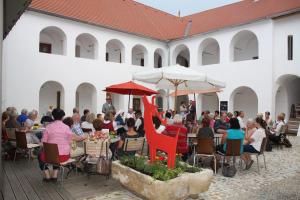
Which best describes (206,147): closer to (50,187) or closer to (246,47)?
(50,187)

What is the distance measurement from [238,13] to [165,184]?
19.0 m

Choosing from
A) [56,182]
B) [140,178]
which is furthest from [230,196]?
[56,182]

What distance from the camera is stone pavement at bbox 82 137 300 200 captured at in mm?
5215

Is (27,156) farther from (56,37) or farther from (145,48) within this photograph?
(145,48)

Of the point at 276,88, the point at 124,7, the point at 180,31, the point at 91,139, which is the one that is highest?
the point at 124,7

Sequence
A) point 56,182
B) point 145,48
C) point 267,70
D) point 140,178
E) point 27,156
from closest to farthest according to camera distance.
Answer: point 140,178 < point 56,182 < point 27,156 < point 267,70 < point 145,48

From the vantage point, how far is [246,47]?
68.1 ft

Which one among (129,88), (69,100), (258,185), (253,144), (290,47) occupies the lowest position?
(258,185)

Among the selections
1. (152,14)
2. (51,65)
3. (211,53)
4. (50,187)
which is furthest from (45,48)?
(50,187)

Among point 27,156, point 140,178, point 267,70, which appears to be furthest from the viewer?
point 267,70

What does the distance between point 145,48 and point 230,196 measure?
16998 millimetres

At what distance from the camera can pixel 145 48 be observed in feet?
69.5

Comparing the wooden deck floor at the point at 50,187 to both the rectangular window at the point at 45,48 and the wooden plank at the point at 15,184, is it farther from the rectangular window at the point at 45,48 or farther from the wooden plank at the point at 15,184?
the rectangular window at the point at 45,48

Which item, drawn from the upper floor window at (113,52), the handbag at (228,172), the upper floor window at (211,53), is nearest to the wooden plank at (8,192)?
the handbag at (228,172)
